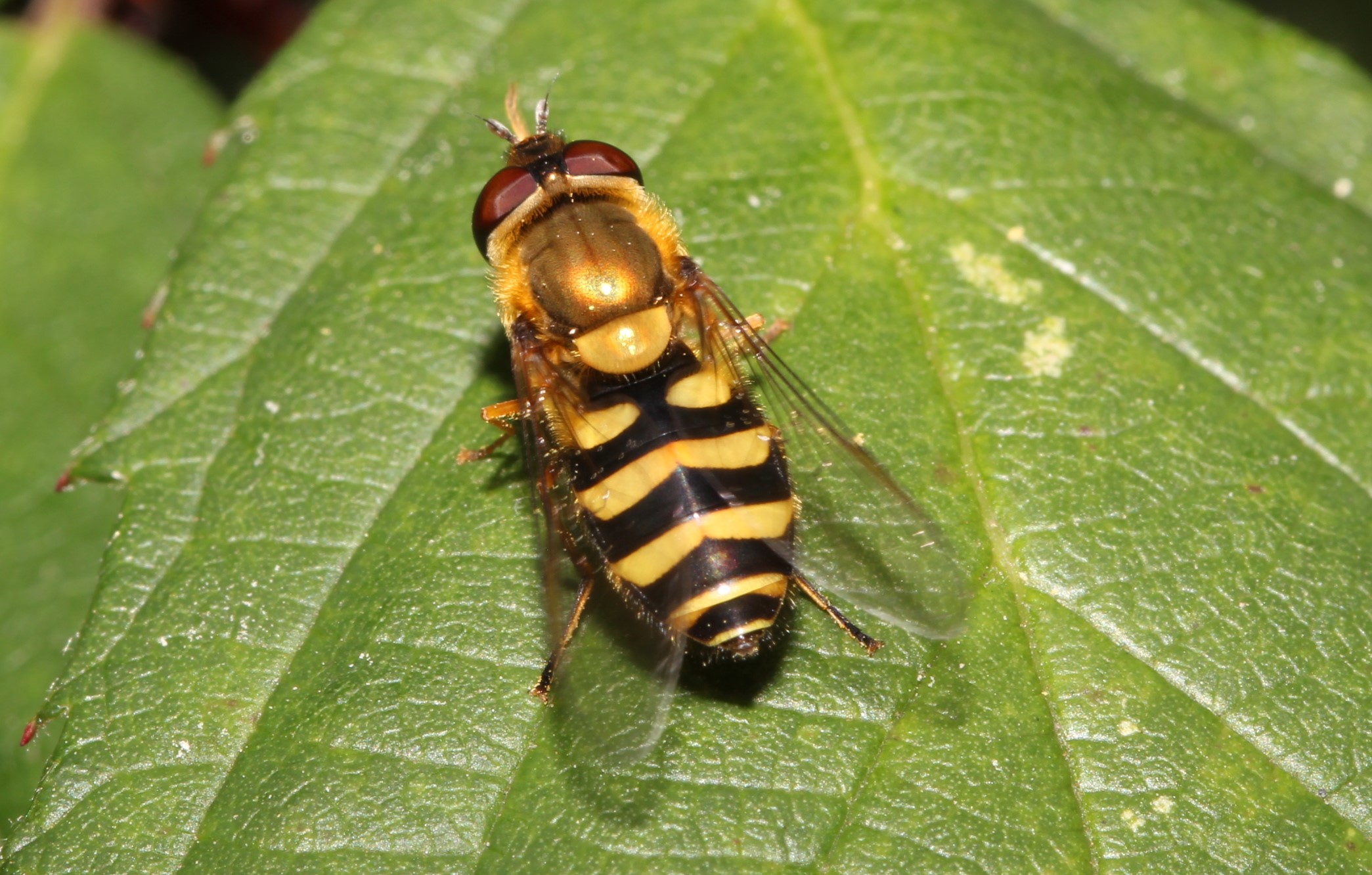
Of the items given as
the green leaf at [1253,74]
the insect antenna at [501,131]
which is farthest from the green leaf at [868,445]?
the insect antenna at [501,131]

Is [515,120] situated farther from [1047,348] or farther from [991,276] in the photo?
[1047,348]

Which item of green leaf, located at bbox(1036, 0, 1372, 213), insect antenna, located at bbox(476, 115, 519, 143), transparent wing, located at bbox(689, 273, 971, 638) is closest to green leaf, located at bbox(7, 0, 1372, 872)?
green leaf, located at bbox(1036, 0, 1372, 213)

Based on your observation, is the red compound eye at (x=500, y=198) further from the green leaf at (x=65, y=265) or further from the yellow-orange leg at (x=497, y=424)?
the green leaf at (x=65, y=265)

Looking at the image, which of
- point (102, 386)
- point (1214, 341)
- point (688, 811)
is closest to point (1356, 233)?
point (1214, 341)

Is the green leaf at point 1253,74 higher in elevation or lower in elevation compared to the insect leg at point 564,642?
lower

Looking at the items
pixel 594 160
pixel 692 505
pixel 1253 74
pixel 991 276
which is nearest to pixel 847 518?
pixel 692 505

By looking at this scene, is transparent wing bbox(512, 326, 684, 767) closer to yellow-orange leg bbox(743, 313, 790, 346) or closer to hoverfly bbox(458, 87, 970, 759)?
hoverfly bbox(458, 87, 970, 759)
